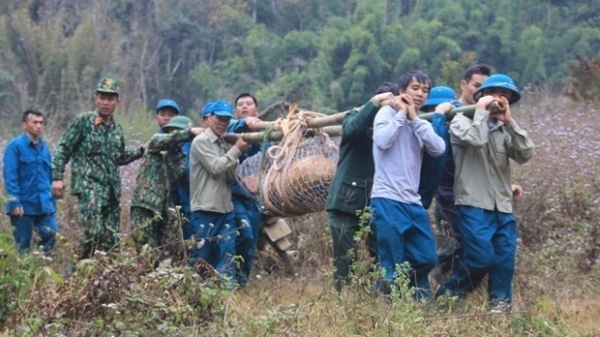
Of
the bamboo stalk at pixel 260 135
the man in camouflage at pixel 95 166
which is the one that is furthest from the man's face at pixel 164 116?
the bamboo stalk at pixel 260 135

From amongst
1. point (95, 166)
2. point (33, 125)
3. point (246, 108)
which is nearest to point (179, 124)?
point (246, 108)

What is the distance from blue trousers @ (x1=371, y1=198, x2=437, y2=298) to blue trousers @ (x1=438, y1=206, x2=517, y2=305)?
31 cm

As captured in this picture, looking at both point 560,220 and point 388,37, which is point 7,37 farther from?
point 560,220

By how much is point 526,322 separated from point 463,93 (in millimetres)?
2255

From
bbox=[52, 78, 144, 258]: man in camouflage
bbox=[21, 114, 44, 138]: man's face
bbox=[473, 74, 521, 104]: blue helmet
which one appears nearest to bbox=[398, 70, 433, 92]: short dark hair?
bbox=[473, 74, 521, 104]: blue helmet

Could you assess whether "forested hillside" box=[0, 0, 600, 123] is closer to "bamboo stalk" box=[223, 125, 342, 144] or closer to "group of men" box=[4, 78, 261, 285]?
"group of men" box=[4, 78, 261, 285]

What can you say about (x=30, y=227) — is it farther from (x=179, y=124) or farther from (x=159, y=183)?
(x=179, y=124)

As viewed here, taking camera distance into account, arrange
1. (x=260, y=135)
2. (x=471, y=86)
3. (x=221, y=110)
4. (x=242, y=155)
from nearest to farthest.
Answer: (x=471, y=86), (x=260, y=135), (x=221, y=110), (x=242, y=155)

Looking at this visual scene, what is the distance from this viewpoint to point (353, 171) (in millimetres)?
6973

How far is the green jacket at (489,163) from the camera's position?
6750 mm

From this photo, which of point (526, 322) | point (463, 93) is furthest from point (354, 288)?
point (463, 93)

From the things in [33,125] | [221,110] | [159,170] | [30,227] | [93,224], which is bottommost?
[30,227]

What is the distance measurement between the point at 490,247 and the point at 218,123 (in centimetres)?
234

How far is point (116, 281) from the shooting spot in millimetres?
5734
